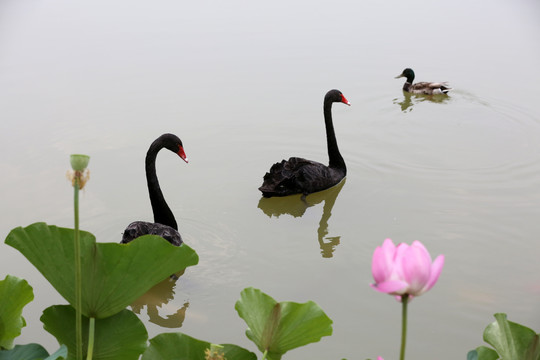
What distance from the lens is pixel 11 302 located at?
6.44 feet

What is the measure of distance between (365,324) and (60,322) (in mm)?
1838

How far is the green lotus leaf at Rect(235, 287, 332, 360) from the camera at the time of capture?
180 centimetres

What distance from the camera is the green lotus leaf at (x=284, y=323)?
1802mm

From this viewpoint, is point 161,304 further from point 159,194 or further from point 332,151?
point 332,151

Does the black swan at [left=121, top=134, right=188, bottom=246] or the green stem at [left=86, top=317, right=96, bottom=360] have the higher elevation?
the black swan at [left=121, top=134, right=188, bottom=246]

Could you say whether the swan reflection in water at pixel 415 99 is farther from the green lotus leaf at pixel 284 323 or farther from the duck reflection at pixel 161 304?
the green lotus leaf at pixel 284 323

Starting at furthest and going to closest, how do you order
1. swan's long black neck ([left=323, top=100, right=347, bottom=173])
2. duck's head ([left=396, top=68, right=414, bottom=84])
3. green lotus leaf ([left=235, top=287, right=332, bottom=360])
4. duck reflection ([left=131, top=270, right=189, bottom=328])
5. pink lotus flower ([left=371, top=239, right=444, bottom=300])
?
duck's head ([left=396, top=68, right=414, bottom=84]) → swan's long black neck ([left=323, top=100, right=347, bottom=173]) → duck reflection ([left=131, top=270, right=189, bottom=328]) → green lotus leaf ([left=235, top=287, right=332, bottom=360]) → pink lotus flower ([left=371, top=239, right=444, bottom=300])

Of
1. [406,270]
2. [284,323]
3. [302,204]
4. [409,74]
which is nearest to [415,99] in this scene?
[409,74]

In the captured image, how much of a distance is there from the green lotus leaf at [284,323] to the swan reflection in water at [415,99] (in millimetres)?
5293

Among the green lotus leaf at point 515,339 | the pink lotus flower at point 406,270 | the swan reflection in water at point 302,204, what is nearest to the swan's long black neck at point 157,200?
the swan reflection in water at point 302,204

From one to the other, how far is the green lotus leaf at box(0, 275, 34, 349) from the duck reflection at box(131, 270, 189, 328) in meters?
1.61

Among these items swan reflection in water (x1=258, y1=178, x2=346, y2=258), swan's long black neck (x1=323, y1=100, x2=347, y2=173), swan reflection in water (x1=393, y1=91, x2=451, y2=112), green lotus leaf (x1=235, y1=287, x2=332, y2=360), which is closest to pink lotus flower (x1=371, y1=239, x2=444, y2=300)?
green lotus leaf (x1=235, y1=287, x2=332, y2=360)

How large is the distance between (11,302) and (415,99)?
5735 millimetres

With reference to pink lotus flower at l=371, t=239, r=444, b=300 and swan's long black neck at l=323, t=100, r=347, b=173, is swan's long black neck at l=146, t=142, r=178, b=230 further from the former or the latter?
pink lotus flower at l=371, t=239, r=444, b=300
